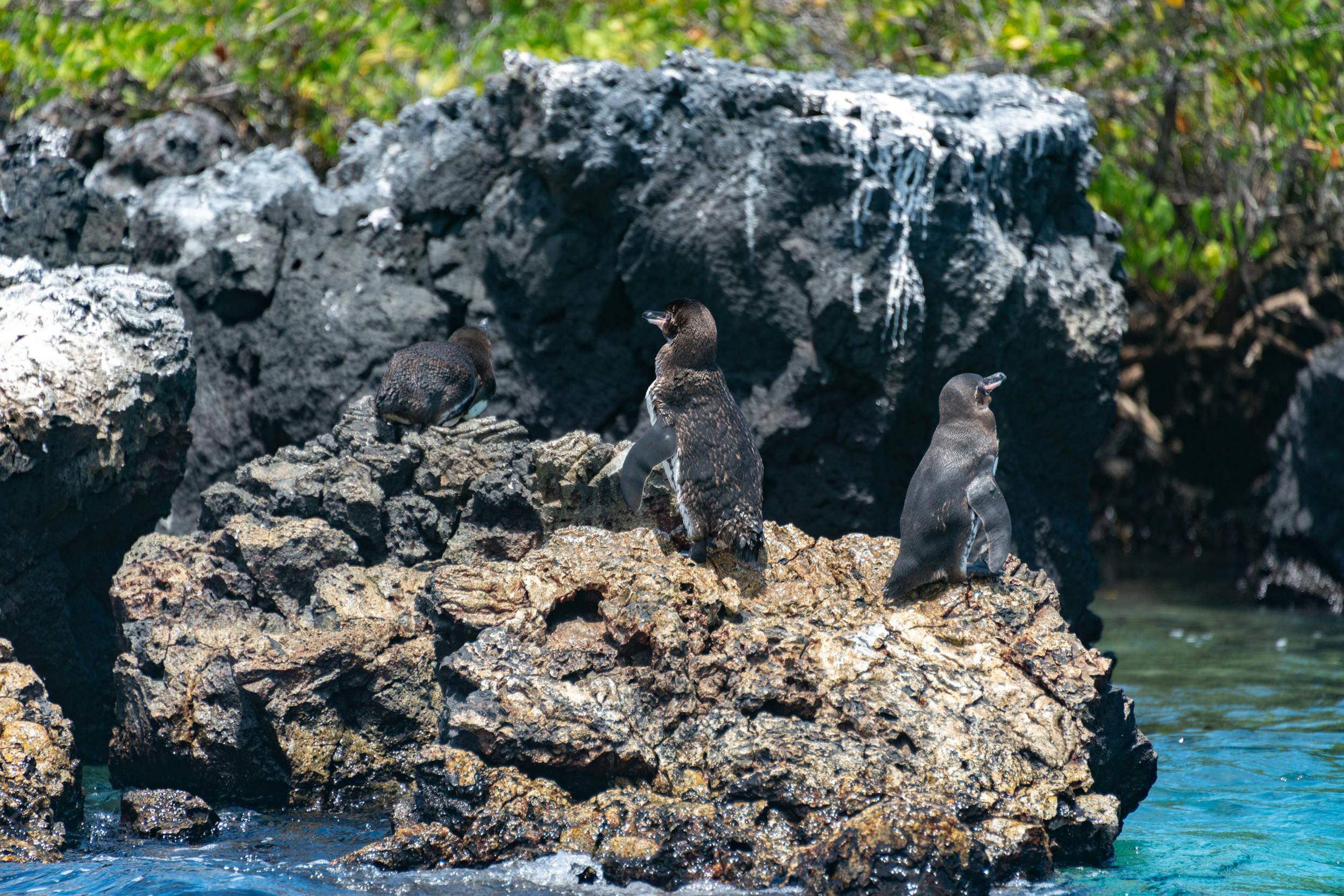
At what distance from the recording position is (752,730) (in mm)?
5219

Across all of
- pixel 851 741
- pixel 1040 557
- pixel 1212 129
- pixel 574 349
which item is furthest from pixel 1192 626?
pixel 851 741

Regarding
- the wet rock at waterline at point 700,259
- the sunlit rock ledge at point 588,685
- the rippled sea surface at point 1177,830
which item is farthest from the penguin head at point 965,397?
the rippled sea surface at point 1177,830

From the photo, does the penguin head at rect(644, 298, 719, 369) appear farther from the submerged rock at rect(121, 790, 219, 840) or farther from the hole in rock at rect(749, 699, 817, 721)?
the submerged rock at rect(121, 790, 219, 840)

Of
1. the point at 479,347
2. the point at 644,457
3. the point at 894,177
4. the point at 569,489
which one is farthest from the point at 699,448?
the point at 894,177

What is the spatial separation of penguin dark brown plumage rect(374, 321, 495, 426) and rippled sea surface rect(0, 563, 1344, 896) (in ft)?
7.29

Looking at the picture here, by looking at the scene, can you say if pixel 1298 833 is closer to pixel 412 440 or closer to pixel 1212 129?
pixel 412 440

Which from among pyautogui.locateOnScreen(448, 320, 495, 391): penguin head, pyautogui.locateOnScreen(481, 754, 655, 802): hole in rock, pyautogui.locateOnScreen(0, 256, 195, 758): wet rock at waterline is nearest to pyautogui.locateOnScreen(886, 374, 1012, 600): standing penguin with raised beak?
pyautogui.locateOnScreen(481, 754, 655, 802): hole in rock

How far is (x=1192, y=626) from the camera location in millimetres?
11734

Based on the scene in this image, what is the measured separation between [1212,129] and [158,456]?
10926 mm

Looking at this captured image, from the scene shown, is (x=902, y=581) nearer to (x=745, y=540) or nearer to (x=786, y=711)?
(x=745, y=540)

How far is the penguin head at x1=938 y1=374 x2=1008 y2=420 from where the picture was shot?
6457mm

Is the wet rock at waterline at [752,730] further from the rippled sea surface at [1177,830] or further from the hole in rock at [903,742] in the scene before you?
the rippled sea surface at [1177,830]

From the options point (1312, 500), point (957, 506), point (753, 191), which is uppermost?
point (753, 191)

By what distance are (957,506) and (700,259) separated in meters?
3.23
